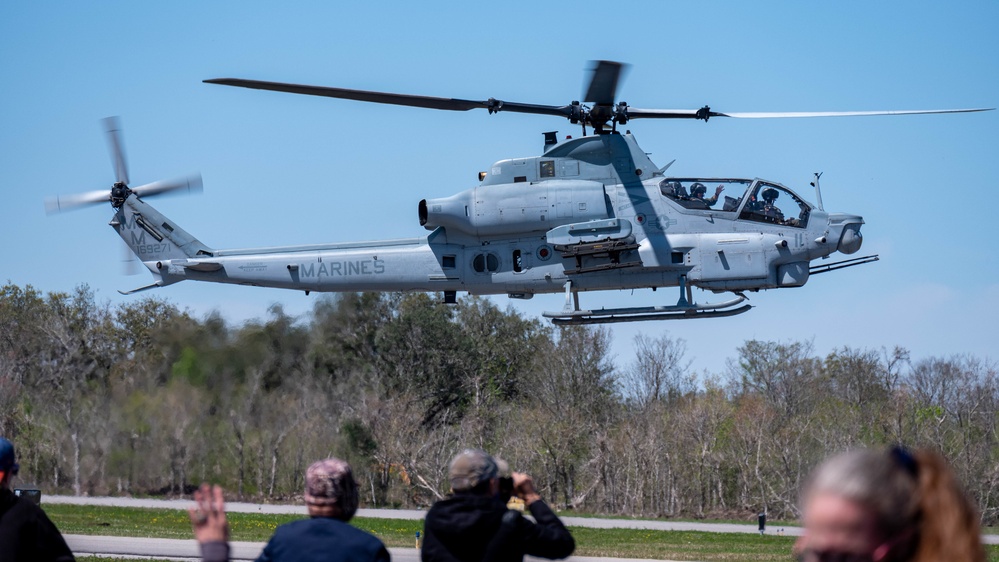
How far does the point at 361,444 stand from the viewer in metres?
33.4

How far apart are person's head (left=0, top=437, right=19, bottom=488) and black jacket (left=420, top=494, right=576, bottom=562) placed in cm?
188

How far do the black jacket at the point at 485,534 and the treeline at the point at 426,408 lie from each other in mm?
19682

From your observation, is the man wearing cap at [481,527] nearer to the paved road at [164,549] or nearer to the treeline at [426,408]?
the paved road at [164,549]

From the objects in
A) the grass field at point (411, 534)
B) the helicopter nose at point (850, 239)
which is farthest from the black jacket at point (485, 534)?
the helicopter nose at point (850, 239)

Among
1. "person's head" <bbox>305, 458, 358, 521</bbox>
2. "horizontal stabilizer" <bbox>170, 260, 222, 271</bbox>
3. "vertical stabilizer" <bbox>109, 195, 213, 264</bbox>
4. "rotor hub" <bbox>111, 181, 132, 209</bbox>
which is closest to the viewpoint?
"person's head" <bbox>305, 458, 358, 521</bbox>

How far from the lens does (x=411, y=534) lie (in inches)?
793

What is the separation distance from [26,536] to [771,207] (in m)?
15.3

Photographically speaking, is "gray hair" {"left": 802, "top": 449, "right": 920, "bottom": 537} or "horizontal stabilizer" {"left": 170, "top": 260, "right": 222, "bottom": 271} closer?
"gray hair" {"left": 802, "top": 449, "right": 920, "bottom": 537}

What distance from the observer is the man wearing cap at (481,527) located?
5.05 meters

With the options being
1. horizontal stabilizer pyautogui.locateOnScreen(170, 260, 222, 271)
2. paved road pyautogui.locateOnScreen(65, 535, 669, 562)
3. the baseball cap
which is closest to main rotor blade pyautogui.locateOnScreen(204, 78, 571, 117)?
horizontal stabilizer pyautogui.locateOnScreen(170, 260, 222, 271)

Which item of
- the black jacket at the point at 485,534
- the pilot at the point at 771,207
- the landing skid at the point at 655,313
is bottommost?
the black jacket at the point at 485,534

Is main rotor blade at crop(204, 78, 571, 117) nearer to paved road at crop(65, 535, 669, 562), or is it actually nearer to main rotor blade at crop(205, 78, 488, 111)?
main rotor blade at crop(205, 78, 488, 111)

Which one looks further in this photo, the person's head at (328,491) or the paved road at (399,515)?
the paved road at (399,515)

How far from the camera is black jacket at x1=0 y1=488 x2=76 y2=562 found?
4.88m
